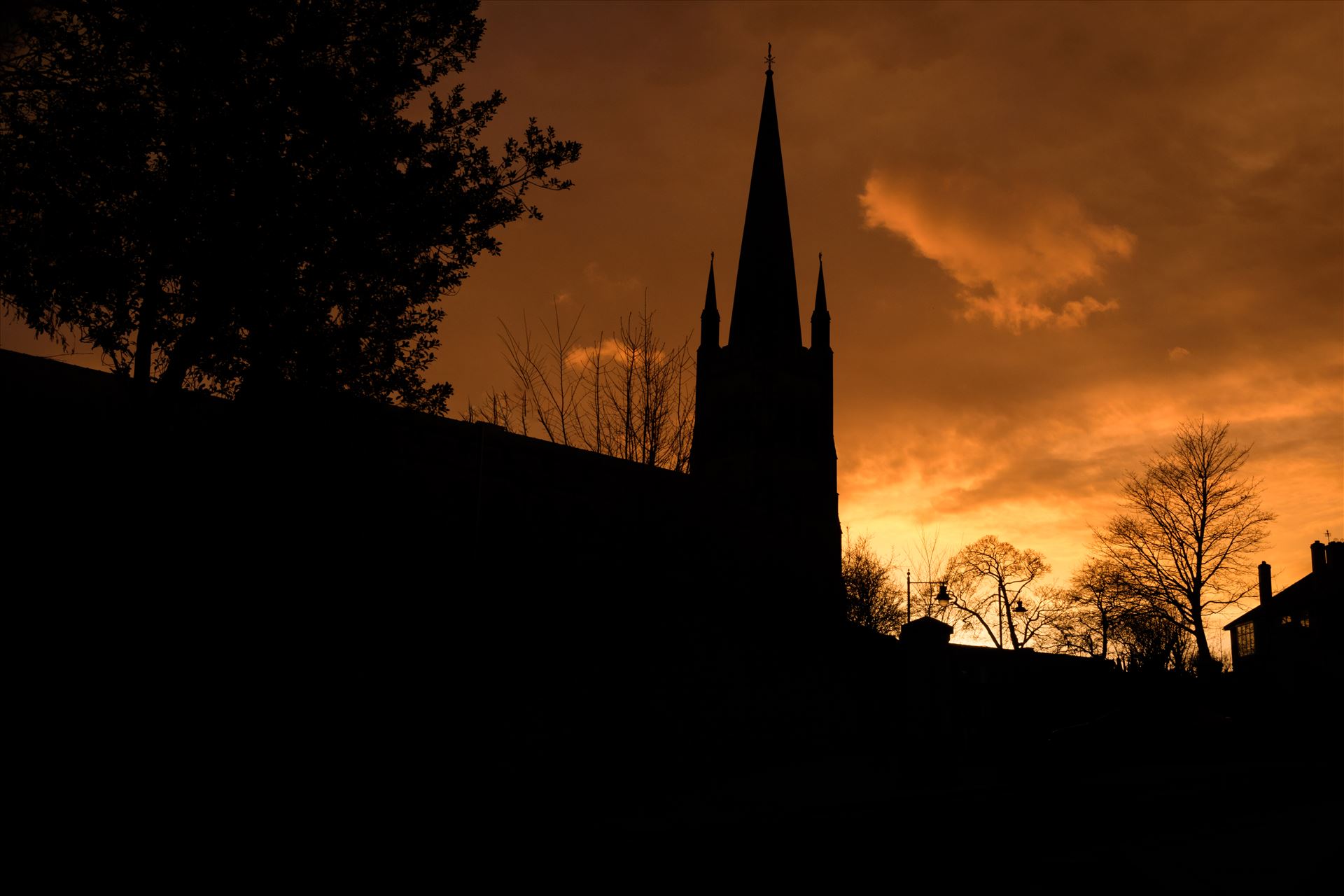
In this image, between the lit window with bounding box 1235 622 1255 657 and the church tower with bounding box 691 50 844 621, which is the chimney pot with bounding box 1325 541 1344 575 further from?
the church tower with bounding box 691 50 844 621

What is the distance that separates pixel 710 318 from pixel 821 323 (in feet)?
23.6

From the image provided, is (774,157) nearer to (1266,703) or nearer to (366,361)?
(1266,703)

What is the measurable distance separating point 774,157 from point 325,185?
4934cm

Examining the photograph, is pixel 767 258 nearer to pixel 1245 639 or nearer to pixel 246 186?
pixel 1245 639

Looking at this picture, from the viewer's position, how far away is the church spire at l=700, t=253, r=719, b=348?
59.8 meters

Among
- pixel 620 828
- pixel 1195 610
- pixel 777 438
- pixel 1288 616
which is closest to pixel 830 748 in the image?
pixel 620 828

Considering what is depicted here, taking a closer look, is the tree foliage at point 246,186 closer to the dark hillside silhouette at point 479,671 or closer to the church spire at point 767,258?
the dark hillside silhouette at point 479,671

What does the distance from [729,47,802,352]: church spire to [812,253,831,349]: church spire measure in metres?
2.66

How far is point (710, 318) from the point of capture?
199ft

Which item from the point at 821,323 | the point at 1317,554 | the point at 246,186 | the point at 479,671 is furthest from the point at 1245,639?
the point at 246,186

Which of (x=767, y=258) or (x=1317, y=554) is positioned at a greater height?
(x=767, y=258)

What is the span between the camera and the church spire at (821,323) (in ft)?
199

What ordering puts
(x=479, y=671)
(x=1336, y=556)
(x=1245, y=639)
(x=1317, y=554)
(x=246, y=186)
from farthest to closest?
(x=1245, y=639) → (x=1317, y=554) → (x=1336, y=556) → (x=479, y=671) → (x=246, y=186)

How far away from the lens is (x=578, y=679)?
14.3 metres
